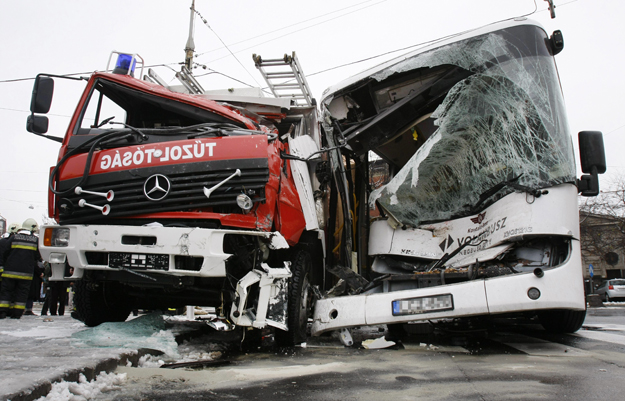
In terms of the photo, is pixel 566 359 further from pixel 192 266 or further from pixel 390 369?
pixel 192 266

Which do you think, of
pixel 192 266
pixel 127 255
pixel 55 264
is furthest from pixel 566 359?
pixel 55 264

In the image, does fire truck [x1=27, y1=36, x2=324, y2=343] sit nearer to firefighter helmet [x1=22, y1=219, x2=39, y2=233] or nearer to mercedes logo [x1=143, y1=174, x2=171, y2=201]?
mercedes logo [x1=143, y1=174, x2=171, y2=201]

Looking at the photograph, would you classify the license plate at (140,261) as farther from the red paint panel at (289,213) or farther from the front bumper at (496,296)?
the front bumper at (496,296)

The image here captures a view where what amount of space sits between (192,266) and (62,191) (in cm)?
126

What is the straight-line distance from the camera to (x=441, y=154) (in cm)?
489

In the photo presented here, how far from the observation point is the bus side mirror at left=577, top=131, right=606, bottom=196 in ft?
13.1

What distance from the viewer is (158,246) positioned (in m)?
3.43

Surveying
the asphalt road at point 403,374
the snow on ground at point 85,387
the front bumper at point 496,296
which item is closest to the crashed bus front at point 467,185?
the front bumper at point 496,296

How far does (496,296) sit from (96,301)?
3.65 metres

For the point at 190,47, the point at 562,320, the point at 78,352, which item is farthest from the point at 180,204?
the point at 190,47

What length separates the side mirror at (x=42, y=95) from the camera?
4117 millimetres

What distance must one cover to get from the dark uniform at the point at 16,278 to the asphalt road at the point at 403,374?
423 cm

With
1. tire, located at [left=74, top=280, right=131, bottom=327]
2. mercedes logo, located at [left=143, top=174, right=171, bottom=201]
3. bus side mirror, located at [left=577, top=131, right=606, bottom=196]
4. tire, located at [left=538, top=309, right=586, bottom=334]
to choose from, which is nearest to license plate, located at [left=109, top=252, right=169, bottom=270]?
mercedes logo, located at [left=143, top=174, right=171, bottom=201]

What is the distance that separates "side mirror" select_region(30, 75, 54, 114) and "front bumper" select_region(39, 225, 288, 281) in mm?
1212
